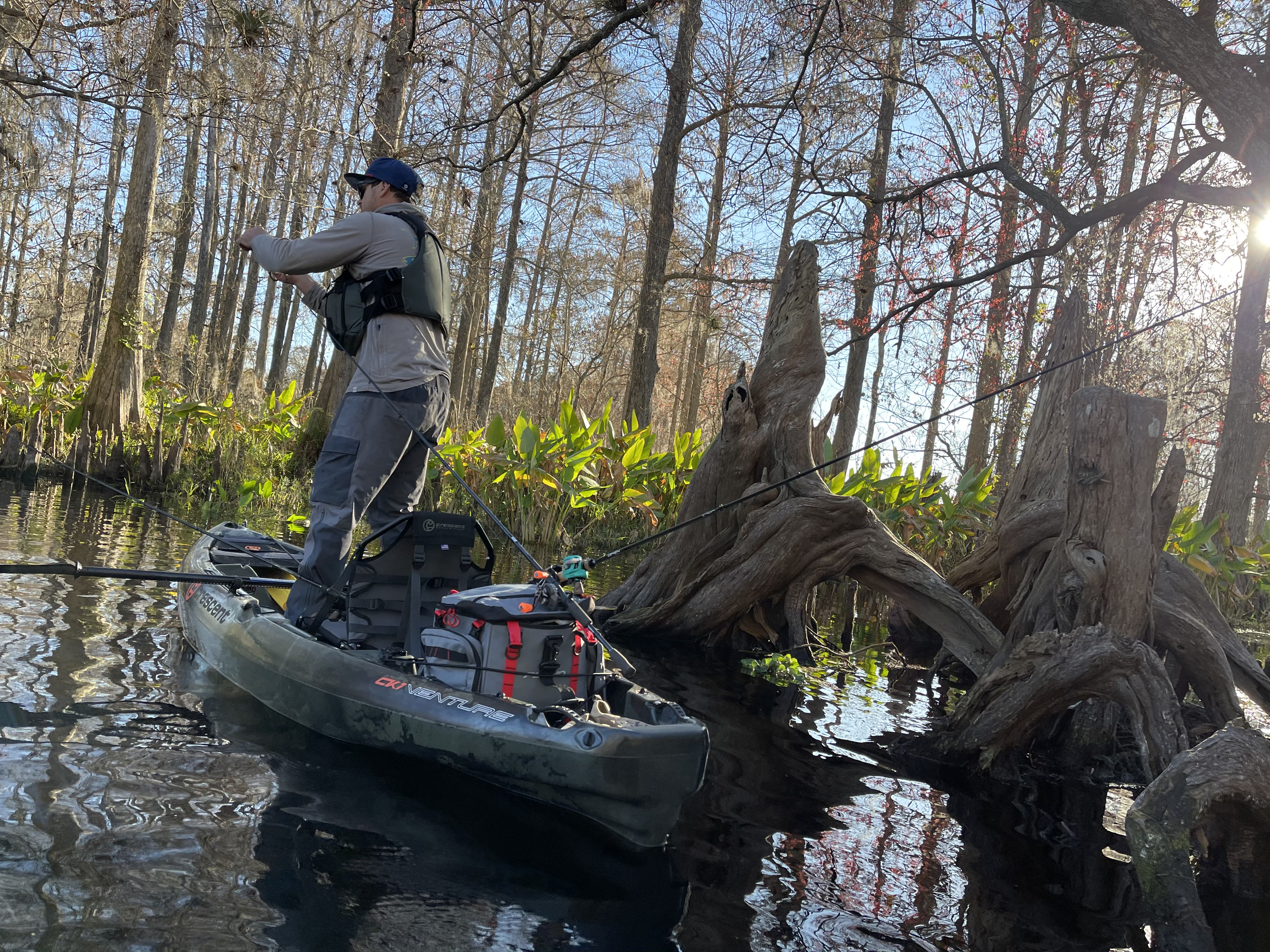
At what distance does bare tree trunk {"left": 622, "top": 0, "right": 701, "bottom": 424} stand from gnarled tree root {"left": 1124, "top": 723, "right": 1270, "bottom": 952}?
443 inches

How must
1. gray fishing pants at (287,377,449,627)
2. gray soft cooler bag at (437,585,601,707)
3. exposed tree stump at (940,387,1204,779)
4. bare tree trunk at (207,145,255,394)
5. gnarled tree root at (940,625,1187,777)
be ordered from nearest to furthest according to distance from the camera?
1. gray soft cooler bag at (437,585,601,707)
2. gnarled tree root at (940,625,1187,777)
3. exposed tree stump at (940,387,1204,779)
4. gray fishing pants at (287,377,449,627)
5. bare tree trunk at (207,145,255,394)

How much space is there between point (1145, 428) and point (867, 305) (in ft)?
27.3

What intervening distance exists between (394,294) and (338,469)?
93 centimetres

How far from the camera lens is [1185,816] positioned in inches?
133

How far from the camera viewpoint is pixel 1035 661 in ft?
16.4

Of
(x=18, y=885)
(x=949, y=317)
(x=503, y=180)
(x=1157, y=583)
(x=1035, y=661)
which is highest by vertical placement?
(x=503, y=180)

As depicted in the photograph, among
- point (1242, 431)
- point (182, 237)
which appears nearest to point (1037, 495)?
point (1242, 431)

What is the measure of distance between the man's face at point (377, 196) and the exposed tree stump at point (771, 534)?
3222 mm

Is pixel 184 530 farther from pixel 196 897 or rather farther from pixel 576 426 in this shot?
pixel 196 897

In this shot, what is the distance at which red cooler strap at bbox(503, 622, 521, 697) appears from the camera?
160 inches

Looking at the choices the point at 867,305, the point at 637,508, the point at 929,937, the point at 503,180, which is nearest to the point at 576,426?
the point at 637,508

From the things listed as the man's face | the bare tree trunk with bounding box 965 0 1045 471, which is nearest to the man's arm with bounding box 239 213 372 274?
the man's face

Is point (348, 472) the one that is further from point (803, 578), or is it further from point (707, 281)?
point (707, 281)

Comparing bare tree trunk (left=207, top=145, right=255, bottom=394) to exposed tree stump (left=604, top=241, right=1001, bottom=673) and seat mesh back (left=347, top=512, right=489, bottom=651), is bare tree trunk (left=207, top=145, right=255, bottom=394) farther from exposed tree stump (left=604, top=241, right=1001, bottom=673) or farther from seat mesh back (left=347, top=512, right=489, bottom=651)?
seat mesh back (left=347, top=512, right=489, bottom=651)
